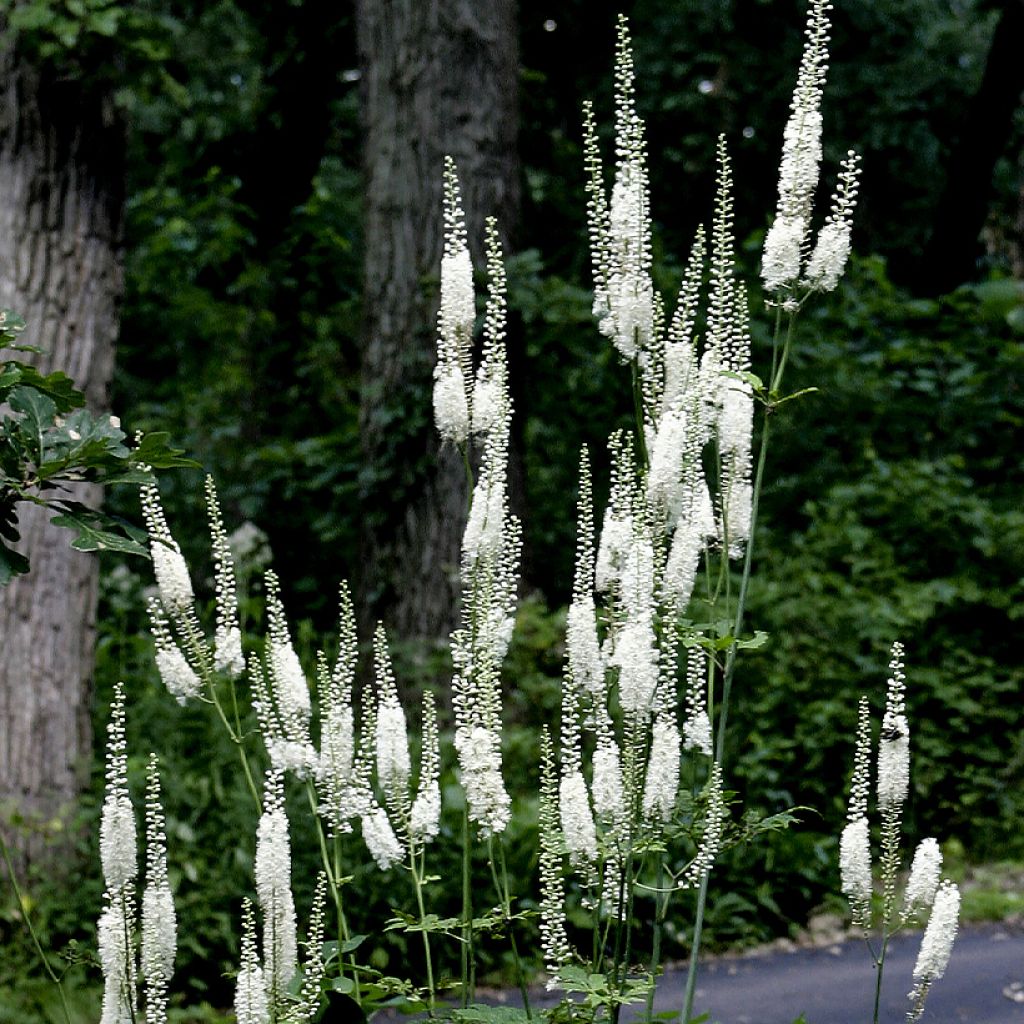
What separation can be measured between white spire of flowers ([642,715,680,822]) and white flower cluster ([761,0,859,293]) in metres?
0.88

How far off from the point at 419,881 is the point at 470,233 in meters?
4.87

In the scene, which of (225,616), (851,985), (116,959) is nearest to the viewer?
(116,959)

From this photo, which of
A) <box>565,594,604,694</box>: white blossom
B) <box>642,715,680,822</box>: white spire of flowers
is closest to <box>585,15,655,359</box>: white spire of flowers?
<box>565,594,604,694</box>: white blossom

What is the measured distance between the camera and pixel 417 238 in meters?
7.32

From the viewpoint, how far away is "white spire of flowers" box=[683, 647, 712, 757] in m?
2.73

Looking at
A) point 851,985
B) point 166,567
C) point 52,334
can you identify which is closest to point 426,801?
point 166,567

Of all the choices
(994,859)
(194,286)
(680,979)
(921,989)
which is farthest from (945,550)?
(194,286)

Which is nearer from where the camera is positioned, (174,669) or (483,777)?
(483,777)

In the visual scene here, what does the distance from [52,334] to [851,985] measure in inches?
166

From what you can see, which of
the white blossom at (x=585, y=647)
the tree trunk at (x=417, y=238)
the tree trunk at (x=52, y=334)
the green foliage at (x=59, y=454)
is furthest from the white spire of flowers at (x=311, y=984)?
the tree trunk at (x=417, y=238)

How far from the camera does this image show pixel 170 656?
277 centimetres

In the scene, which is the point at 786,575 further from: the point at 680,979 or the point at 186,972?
the point at 186,972

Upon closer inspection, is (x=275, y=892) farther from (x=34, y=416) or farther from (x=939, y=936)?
(x=939, y=936)

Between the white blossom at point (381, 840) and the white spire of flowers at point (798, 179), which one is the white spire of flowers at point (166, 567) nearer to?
the white blossom at point (381, 840)
